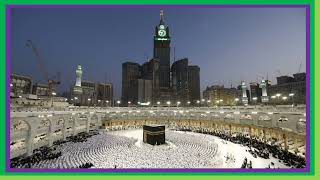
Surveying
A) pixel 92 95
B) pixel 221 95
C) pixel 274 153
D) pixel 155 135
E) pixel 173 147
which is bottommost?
pixel 173 147

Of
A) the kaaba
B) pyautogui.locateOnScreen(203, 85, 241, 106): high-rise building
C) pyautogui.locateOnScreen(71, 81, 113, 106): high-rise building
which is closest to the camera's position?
the kaaba

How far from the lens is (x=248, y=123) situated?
3834 centimetres

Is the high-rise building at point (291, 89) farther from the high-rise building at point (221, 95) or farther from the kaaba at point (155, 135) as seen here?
the kaaba at point (155, 135)

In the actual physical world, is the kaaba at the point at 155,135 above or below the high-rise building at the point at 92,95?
below

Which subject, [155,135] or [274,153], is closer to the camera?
[274,153]

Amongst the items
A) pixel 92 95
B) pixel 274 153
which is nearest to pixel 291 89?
pixel 274 153

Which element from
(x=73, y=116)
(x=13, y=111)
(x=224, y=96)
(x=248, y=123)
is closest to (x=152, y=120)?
(x=73, y=116)

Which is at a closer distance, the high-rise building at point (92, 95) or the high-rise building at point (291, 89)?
the high-rise building at point (291, 89)

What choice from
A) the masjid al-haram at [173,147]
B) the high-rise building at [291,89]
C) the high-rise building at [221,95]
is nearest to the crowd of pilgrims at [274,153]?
the masjid al-haram at [173,147]

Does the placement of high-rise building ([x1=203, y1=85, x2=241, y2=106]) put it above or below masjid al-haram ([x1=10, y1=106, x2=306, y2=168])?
above

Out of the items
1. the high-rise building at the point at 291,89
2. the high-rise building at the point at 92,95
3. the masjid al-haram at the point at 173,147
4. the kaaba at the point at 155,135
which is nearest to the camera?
the masjid al-haram at the point at 173,147

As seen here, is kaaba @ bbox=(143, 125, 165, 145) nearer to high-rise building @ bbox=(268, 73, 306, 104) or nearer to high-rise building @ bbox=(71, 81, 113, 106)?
high-rise building @ bbox=(268, 73, 306, 104)

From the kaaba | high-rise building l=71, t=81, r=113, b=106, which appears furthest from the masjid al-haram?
high-rise building l=71, t=81, r=113, b=106

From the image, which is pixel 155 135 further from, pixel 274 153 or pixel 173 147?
pixel 274 153
